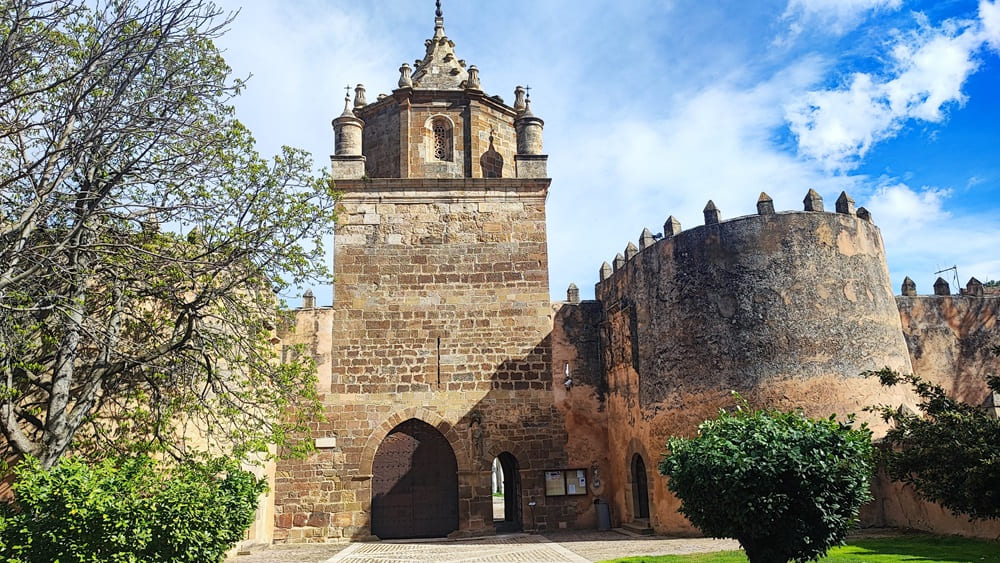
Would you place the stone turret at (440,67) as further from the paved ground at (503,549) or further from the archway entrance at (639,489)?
the paved ground at (503,549)

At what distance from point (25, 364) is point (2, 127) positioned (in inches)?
109

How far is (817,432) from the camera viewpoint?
770cm

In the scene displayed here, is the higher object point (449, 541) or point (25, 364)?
point (25, 364)

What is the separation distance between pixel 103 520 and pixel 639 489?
37.8ft

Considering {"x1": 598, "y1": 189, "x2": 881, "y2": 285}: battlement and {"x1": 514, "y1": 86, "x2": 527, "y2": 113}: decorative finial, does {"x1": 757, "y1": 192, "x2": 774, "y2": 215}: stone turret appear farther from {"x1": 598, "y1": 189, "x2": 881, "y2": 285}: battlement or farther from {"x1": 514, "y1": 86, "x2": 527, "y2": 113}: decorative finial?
{"x1": 514, "y1": 86, "x2": 527, "y2": 113}: decorative finial

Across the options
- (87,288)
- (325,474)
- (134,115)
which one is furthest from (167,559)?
(325,474)

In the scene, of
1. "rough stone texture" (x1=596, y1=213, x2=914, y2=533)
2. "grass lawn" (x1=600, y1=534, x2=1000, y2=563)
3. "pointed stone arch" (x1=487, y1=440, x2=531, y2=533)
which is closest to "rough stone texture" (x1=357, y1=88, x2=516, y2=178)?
"rough stone texture" (x1=596, y1=213, x2=914, y2=533)

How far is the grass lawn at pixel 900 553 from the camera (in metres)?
9.47

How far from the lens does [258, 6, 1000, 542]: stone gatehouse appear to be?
14.2 meters

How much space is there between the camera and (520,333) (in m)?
17.1

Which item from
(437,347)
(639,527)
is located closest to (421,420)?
(437,347)

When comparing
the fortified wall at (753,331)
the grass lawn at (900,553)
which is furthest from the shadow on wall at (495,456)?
the grass lawn at (900,553)

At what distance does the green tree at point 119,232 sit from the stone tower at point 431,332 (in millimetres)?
5548

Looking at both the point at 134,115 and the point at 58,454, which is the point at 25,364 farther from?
the point at 134,115
